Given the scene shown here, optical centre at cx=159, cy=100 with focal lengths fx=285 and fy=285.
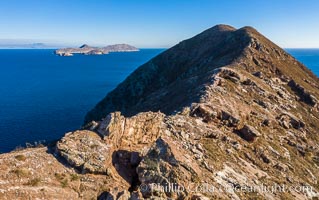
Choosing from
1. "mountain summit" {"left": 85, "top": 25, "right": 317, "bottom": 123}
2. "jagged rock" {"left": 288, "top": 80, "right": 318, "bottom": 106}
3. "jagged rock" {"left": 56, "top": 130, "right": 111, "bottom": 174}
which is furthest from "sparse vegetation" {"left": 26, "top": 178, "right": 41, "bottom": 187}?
"jagged rock" {"left": 288, "top": 80, "right": 318, "bottom": 106}

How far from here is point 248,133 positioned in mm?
45344

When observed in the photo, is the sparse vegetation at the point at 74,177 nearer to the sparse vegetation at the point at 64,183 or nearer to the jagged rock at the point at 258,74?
the sparse vegetation at the point at 64,183

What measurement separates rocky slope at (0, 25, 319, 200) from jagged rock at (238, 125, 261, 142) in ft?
0.50

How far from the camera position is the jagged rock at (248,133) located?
45031 mm

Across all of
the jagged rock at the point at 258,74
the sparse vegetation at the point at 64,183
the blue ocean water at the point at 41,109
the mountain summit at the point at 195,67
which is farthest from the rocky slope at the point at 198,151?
the blue ocean water at the point at 41,109

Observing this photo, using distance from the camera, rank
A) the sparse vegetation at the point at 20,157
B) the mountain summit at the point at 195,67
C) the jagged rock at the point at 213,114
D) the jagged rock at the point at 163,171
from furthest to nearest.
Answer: the mountain summit at the point at 195,67, the jagged rock at the point at 213,114, the jagged rock at the point at 163,171, the sparse vegetation at the point at 20,157

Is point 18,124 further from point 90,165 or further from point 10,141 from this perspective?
point 90,165

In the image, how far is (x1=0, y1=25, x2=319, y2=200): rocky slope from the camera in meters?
24.2

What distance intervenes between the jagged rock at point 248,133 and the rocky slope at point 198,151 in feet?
0.50

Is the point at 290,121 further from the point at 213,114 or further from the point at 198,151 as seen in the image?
the point at 198,151

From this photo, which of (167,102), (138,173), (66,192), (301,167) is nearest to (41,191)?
(66,192)

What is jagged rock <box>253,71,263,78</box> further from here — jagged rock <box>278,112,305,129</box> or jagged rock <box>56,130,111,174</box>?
jagged rock <box>56,130,111,174</box>

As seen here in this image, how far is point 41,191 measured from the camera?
22.1m

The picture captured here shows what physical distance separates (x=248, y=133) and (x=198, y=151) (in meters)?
14.2
